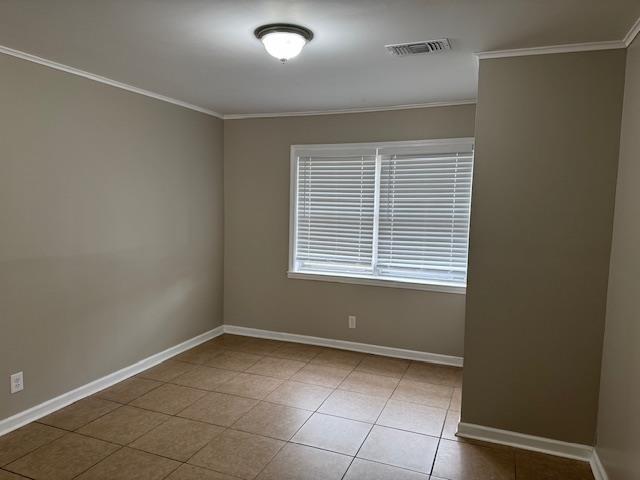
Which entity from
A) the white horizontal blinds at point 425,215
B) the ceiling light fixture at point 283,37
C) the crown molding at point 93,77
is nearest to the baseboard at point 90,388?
the white horizontal blinds at point 425,215

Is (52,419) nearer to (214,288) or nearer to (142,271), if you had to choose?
(142,271)

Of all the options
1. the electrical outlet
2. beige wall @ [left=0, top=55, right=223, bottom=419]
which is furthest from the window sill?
the electrical outlet

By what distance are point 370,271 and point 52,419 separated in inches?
115

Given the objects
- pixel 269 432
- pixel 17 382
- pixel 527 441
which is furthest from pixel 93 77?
pixel 527 441

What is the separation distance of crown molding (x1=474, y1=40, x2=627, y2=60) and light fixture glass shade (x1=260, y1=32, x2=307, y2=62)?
1126 mm

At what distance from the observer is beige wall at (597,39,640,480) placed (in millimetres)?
2121

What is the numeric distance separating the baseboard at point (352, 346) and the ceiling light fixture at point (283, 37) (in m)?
3.04

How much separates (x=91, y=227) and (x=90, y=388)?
1.26m

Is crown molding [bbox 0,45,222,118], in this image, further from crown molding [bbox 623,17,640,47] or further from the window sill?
crown molding [bbox 623,17,640,47]

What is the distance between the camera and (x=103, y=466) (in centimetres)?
258

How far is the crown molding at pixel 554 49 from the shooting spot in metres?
2.51

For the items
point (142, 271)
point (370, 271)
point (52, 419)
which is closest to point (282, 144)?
point (370, 271)

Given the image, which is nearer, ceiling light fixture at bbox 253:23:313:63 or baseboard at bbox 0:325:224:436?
ceiling light fixture at bbox 253:23:313:63

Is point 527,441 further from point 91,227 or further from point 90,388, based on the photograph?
point 91,227
